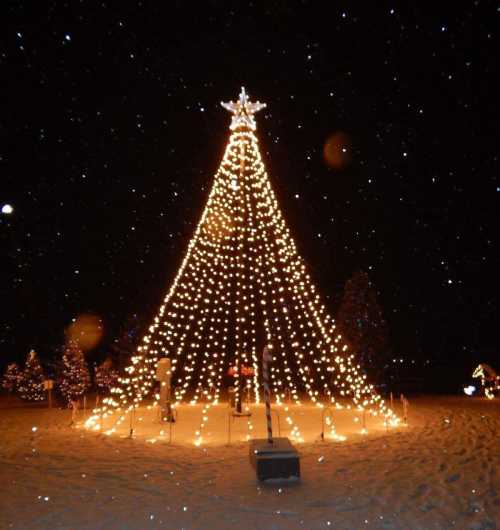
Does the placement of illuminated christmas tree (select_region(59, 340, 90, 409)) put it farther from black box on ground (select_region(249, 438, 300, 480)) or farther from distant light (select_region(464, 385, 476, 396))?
distant light (select_region(464, 385, 476, 396))

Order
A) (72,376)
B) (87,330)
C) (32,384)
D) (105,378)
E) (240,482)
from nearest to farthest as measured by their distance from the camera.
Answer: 1. (240,482)
2. (72,376)
3. (32,384)
4. (105,378)
5. (87,330)

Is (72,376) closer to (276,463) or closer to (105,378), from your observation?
(105,378)

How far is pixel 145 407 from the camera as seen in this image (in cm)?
1577

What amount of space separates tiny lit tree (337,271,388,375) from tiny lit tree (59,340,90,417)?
355 inches

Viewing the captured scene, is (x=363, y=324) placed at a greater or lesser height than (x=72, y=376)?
greater

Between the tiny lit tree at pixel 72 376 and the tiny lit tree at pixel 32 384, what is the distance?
1.22 m

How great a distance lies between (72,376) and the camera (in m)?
16.2

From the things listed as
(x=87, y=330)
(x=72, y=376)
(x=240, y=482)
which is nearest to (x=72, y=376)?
(x=72, y=376)

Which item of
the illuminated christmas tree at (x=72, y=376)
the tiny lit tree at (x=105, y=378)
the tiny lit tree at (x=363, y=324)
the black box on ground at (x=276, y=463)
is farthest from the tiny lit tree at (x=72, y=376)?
the black box on ground at (x=276, y=463)

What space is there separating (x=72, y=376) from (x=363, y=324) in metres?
9.88

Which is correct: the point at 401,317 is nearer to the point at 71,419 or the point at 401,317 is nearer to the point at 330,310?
the point at 330,310

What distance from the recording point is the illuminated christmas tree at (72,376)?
16.0 metres

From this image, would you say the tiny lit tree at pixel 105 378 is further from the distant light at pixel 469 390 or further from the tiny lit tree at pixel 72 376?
the distant light at pixel 469 390

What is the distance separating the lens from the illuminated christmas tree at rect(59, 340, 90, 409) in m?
16.0
